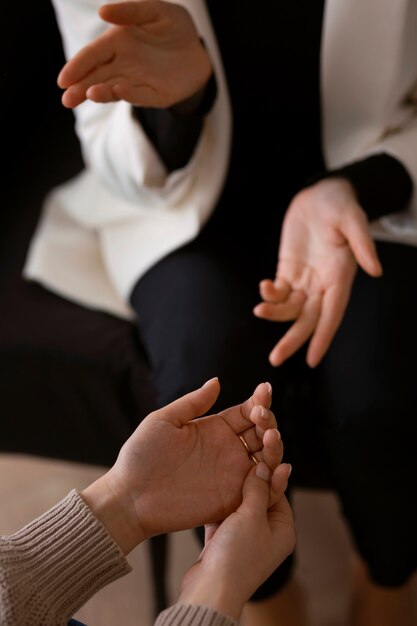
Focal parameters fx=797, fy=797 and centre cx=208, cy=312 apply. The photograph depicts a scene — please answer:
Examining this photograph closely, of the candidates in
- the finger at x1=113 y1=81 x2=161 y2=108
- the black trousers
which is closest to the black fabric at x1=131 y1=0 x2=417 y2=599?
the black trousers

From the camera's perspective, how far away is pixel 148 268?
2.36ft

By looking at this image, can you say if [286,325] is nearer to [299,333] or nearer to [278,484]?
[299,333]

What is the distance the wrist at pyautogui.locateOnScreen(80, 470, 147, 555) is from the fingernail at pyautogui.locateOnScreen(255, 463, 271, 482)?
72mm

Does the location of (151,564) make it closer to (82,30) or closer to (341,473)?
(341,473)

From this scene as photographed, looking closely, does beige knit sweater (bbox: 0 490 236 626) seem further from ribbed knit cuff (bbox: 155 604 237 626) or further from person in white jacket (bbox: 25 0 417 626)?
person in white jacket (bbox: 25 0 417 626)

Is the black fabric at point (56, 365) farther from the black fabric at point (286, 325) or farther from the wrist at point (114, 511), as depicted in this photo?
the wrist at point (114, 511)

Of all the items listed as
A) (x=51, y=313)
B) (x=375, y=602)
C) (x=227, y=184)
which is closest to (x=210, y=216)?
(x=227, y=184)

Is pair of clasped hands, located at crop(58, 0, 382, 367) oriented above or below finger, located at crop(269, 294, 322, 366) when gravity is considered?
above

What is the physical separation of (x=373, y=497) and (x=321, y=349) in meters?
0.15

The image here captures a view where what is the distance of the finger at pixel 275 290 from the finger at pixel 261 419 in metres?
0.17

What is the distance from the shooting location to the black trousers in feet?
2.07

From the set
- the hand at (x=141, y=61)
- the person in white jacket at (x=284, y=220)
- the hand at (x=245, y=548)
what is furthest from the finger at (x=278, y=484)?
the hand at (x=141, y=61)

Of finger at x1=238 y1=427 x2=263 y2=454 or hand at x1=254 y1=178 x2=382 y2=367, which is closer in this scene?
finger at x1=238 y1=427 x2=263 y2=454

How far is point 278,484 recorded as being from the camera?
1.46ft
